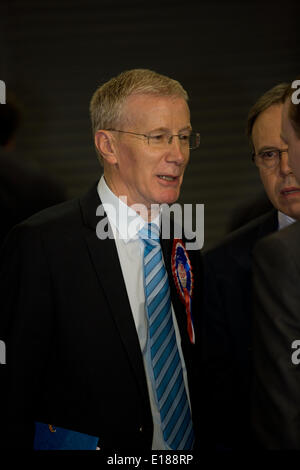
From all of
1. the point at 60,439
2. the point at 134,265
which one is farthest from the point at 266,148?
the point at 60,439

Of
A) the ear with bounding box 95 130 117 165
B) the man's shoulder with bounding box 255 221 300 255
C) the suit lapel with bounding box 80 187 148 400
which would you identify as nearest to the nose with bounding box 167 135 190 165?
the ear with bounding box 95 130 117 165

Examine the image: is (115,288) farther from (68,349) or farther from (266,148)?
(266,148)

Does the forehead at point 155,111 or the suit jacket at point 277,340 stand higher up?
the forehead at point 155,111

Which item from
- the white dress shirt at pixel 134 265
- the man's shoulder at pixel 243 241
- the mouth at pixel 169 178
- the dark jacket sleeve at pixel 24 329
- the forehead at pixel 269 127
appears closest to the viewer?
the dark jacket sleeve at pixel 24 329

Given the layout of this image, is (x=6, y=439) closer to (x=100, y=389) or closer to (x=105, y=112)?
(x=100, y=389)

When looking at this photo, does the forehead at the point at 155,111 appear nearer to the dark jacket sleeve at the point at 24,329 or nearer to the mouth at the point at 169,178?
the mouth at the point at 169,178

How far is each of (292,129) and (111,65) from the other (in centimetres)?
182

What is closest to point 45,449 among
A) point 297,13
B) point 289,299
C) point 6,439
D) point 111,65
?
point 6,439

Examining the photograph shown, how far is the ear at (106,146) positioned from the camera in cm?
199

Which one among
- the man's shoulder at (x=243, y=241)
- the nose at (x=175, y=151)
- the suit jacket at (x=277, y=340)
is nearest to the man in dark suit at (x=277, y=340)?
the suit jacket at (x=277, y=340)

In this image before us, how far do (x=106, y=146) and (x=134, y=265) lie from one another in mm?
433

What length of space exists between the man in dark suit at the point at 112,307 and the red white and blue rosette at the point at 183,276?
25 mm

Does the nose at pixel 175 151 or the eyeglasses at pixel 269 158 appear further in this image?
the eyeglasses at pixel 269 158

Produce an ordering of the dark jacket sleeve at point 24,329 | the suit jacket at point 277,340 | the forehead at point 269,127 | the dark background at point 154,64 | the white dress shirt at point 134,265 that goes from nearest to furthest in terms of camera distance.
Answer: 1. the suit jacket at point 277,340
2. the dark jacket sleeve at point 24,329
3. the white dress shirt at point 134,265
4. the forehead at point 269,127
5. the dark background at point 154,64
